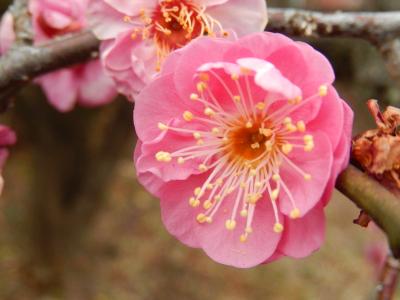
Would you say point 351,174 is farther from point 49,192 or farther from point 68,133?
point 49,192

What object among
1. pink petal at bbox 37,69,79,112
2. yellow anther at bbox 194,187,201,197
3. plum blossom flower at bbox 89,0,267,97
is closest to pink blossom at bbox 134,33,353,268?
yellow anther at bbox 194,187,201,197

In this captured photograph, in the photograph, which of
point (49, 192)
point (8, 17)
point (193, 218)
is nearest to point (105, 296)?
point (49, 192)

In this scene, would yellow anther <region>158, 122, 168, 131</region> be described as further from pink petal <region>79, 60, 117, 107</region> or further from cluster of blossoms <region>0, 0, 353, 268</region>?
pink petal <region>79, 60, 117, 107</region>

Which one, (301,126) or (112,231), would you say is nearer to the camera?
(301,126)

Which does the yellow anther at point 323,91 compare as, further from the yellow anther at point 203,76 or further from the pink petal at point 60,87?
the pink petal at point 60,87

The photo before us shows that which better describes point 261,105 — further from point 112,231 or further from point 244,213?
point 112,231

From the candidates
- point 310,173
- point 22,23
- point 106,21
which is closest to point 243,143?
point 310,173

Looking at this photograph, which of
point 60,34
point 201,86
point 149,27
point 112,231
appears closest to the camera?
point 201,86
